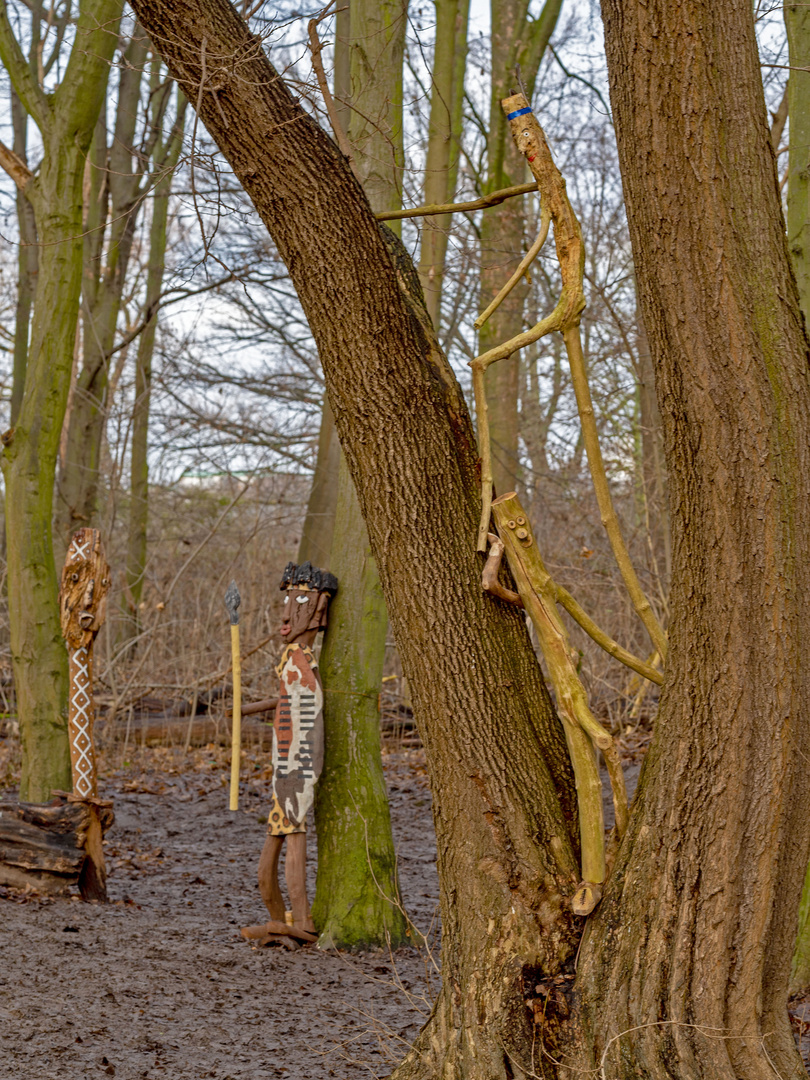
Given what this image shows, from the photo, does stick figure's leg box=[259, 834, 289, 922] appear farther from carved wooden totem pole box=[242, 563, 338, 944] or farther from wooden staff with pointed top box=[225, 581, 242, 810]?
wooden staff with pointed top box=[225, 581, 242, 810]

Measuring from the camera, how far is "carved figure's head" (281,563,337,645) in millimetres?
5293

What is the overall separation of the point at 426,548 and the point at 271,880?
304cm

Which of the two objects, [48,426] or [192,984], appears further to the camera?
[48,426]

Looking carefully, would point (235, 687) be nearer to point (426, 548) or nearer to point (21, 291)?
point (426, 548)

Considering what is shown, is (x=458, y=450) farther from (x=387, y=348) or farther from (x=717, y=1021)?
(x=717, y=1021)

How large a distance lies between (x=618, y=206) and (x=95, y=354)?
5.66m

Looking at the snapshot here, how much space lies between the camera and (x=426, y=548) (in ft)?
9.36

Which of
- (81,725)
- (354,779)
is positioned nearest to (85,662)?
(81,725)

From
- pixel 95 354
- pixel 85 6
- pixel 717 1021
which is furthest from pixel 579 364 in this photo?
pixel 95 354

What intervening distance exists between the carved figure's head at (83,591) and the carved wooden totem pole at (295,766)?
132 cm

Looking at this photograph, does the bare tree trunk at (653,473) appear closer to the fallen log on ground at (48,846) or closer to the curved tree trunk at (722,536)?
the fallen log on ground at (48,846)

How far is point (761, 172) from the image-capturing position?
245cm

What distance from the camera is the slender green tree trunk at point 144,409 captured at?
1165 centimetres

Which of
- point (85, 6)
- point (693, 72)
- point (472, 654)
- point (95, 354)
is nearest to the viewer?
point (693, 72)
